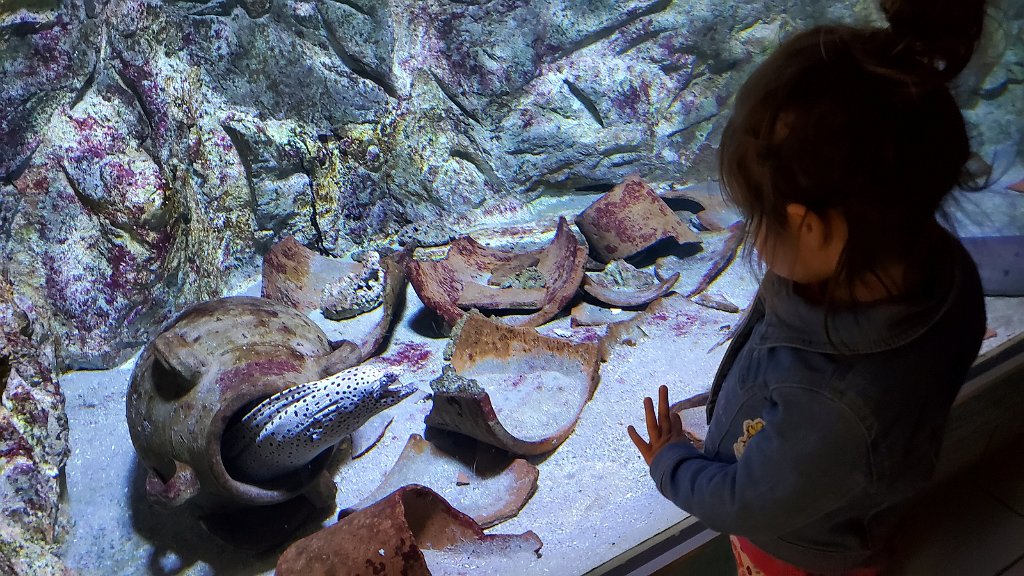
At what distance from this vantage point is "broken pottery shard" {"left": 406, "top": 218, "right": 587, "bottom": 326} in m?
2.83

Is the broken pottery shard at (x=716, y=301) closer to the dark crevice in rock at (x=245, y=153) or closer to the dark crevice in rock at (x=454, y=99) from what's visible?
the dark crevice in rock at (x=454, y=99)

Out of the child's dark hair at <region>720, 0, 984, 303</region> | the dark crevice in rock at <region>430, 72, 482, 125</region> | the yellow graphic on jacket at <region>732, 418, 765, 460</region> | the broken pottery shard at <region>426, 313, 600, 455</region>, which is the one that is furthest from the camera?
the dark crevice in rock at <region>430, 72, 482, 125</region>

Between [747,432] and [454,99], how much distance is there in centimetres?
363

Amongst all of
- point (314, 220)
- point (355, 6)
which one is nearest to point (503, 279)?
point (314, 220)

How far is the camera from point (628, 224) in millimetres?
3500

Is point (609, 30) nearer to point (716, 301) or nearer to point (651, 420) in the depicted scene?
point (716, 301)

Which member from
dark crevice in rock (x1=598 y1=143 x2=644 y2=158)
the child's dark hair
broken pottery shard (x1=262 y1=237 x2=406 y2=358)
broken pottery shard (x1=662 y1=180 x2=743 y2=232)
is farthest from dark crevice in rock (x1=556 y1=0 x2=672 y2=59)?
the child's dark hair

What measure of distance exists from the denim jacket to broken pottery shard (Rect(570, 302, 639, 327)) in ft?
6.20

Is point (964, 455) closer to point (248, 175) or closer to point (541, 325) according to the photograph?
point (541, 325)

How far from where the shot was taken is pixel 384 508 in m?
1.28

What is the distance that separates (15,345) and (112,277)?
907 mm

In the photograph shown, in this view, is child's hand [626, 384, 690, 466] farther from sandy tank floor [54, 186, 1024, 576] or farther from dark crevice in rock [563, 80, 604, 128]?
dark crevice in rock [563, 80, 604, 128]

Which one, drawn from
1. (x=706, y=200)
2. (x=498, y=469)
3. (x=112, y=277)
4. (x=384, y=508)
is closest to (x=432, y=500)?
(x=384, y=508)

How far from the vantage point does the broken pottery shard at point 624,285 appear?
301 cm
